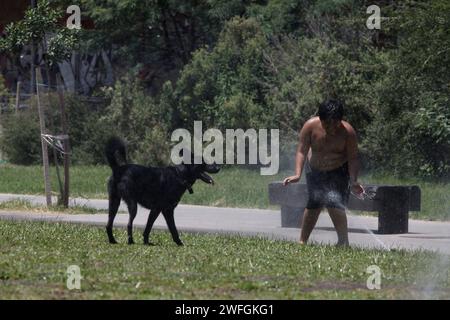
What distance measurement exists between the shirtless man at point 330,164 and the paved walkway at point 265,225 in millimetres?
1103

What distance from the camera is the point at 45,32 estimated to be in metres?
16.5

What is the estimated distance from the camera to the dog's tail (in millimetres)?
11016

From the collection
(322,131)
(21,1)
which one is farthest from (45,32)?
(21,1)

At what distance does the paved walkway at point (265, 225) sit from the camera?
43.3 ft

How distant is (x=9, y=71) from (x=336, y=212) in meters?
24.9

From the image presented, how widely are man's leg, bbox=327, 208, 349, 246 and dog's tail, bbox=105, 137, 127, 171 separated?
7.38ft

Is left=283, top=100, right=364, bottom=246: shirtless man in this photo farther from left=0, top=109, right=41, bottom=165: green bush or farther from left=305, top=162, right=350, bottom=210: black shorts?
left=0, top=109, right=41, bottom=165: green bush

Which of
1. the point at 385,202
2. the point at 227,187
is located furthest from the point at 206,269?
the point at 227,187

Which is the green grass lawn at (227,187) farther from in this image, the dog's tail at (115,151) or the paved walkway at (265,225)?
the dog's tail at (115,151)

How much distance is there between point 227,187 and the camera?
65.7ft

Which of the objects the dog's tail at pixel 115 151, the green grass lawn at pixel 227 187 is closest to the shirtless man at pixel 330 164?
the dog's tail at pixel 115 151

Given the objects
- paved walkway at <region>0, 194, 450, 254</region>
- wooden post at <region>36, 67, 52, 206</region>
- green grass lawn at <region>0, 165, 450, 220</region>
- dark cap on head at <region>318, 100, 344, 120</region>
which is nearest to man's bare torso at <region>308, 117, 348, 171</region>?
dark cap on head at <region>318, 100, 344, 120</region>

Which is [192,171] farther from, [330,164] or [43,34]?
[43,34]

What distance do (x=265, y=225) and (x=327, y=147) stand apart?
4.07 metres
